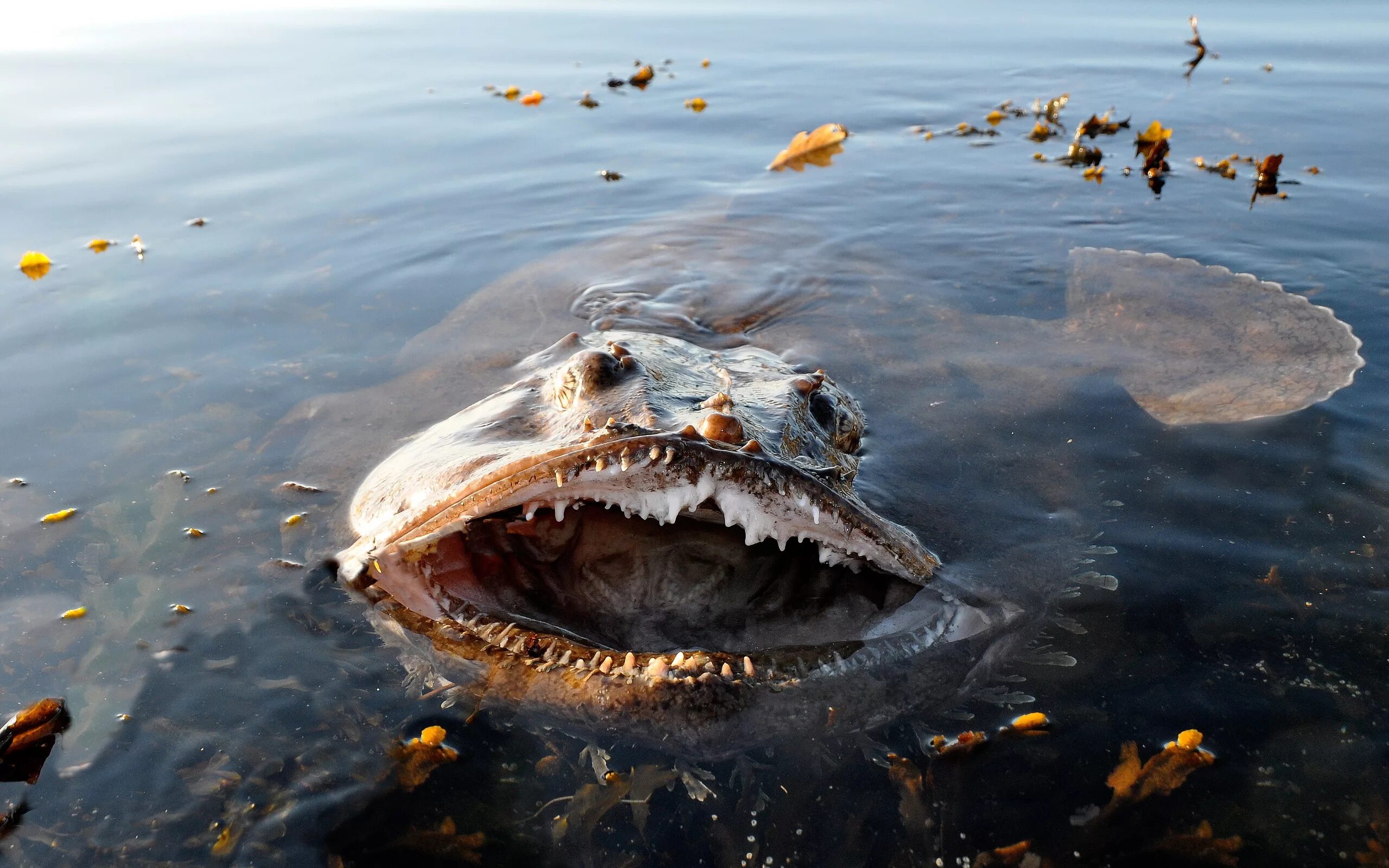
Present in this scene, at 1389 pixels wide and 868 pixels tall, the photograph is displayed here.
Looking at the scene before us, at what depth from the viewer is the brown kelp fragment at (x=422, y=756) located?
2789mm

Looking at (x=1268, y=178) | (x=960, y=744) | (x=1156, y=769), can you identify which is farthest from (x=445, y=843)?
(x=1268, y=178)

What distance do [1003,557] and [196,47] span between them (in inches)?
729

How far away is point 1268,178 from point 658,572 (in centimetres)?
752

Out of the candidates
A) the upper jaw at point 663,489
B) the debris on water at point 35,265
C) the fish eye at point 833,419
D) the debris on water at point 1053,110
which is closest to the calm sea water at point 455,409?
the debris on water at point 35,265

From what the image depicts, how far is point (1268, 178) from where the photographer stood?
8.38 meters

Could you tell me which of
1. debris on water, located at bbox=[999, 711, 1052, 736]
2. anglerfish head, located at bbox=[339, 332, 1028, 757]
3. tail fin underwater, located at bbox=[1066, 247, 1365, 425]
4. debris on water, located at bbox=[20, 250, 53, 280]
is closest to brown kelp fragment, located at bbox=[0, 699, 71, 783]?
anglerfish head, located at bbox=[339, 332, 1028, 757]

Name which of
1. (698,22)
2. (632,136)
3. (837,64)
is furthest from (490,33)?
(632,136)

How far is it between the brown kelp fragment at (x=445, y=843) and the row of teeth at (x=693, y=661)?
0.49 meters

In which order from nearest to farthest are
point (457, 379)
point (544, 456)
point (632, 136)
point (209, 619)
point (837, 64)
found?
point (544, 456) → point (209, 619) → point (457, 379) → point (632, 136) → point (837, 64)

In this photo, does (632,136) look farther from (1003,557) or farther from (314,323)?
(1003,557)

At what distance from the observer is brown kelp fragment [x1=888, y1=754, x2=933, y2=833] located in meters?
2.64

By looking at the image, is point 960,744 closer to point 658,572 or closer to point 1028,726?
point 1028,726

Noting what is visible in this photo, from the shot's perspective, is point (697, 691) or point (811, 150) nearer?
point (697, 691)

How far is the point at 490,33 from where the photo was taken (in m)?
19.3
